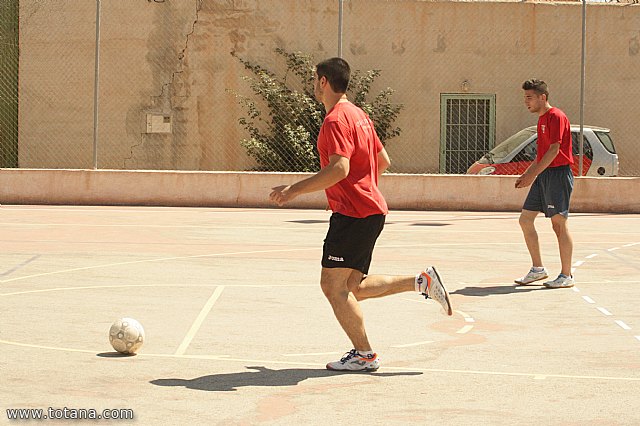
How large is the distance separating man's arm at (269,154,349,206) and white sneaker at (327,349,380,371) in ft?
3.33

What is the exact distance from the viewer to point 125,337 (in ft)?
23.9

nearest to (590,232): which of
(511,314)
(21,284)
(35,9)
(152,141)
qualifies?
(511,314)

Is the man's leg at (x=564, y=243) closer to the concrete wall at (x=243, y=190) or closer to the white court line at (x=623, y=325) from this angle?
the white court line at (x=623, y=325)

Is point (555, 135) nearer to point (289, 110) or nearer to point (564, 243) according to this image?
point (564, 243)

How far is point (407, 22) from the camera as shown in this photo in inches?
1029

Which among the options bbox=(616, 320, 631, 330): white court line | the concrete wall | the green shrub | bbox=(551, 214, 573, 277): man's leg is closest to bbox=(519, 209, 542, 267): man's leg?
bbox=(551, 214, 573, 277): man's leg

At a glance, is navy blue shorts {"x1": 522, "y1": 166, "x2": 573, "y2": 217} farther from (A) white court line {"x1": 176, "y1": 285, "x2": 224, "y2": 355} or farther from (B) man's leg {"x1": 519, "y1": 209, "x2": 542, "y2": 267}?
(A) white court line {"x1": 176, "y1": 285, "x2": 224, "y2": 355}

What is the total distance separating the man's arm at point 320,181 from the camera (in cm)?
669

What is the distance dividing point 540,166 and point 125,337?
5.10 m

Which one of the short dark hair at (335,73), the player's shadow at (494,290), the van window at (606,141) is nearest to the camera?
the short dark hair at (335,73)

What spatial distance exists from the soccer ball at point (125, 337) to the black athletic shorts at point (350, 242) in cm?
128

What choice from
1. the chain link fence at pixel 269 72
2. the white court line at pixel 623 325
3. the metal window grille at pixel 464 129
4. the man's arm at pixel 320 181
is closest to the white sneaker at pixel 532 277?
the white court line at pixel 623 325

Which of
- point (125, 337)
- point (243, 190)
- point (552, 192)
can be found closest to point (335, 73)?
point (125, 337)

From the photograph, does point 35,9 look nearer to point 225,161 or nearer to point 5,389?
point 225,161
